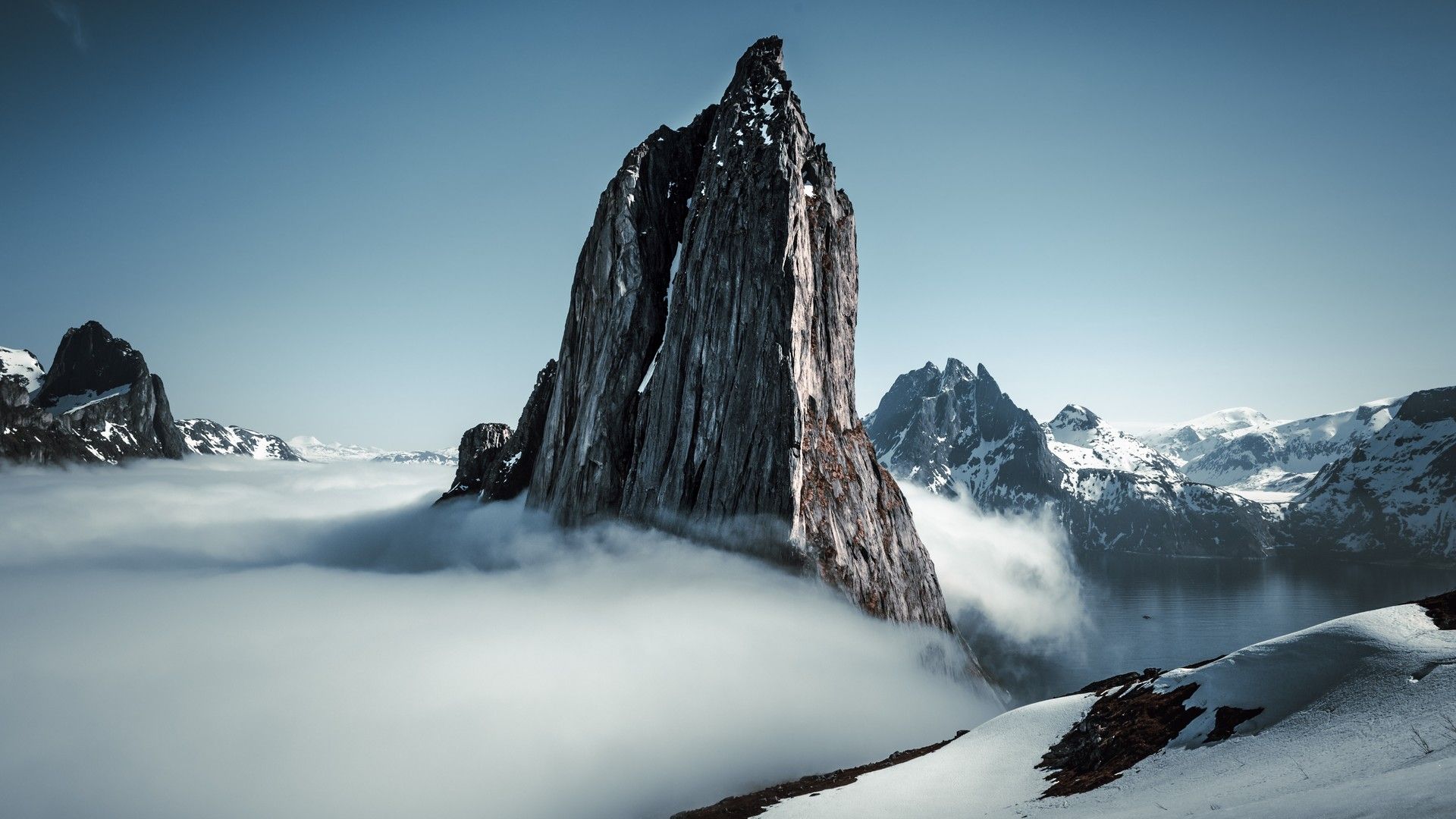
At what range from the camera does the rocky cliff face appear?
2037 inches

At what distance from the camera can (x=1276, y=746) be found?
39.7 feet

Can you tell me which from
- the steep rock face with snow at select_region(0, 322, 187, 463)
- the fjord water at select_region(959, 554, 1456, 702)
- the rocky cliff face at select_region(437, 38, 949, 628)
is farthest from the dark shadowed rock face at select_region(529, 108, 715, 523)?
the steep rock face with snow at select_region(0, 322, 187, 463)

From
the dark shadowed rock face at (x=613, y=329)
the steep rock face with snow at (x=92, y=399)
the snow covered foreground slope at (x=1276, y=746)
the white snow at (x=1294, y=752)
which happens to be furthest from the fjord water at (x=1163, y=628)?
the steep rock face with snow at (x=92, y=399)

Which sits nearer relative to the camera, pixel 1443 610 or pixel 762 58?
pixel 1443 610

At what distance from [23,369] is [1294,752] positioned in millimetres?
265013

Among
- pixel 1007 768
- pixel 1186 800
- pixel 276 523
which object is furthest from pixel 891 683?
pixel 276 523

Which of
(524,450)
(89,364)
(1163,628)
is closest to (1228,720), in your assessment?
(524,450)

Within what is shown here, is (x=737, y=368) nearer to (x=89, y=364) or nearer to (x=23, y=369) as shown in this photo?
(x=89, y=364)

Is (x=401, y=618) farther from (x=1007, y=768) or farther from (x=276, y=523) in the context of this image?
(x=276, y=523)

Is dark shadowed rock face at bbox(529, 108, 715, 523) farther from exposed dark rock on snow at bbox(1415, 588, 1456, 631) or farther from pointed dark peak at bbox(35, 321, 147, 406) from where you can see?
pointed dark peak at bbox(35, 321, 147, 406)

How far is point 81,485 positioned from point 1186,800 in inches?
7945

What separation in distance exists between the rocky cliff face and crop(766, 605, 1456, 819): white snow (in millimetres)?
32548

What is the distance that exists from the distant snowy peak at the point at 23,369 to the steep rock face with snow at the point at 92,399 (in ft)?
1.63

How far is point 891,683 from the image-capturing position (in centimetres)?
5312
